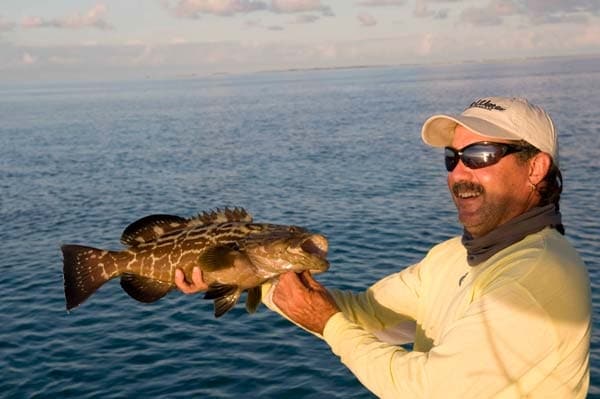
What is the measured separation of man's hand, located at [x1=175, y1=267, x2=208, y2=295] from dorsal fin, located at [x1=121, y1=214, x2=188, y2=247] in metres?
0.61

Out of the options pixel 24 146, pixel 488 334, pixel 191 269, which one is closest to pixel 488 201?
pixel 488 334

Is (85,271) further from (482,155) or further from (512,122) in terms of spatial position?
(512,122)

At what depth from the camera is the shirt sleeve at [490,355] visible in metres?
4.13

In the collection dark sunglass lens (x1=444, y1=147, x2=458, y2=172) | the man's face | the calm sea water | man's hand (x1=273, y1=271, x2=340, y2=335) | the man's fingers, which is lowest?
the calm sea water

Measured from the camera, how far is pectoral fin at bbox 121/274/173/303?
7695mm

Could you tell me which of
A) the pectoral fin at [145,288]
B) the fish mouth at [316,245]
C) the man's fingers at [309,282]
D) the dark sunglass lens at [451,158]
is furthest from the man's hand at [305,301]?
the pectoral fin at [145,288]

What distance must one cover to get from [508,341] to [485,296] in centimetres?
34

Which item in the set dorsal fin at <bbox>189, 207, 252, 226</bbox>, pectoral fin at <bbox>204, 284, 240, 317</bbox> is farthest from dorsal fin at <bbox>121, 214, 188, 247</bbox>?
pectoral fin at <bbox>204, 284, 240, 317</bbox>

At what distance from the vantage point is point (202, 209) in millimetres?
31781

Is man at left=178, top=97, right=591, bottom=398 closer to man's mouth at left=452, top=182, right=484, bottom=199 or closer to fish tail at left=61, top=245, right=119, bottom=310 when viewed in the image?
man's mouth at left=452, top=182, right=484, bottom=199

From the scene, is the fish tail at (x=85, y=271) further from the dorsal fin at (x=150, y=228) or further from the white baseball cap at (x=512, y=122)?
the white baseball cap at (x=512, y=122)

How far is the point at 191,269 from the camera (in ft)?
24.3

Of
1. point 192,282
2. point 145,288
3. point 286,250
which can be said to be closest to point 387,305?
point 286,250

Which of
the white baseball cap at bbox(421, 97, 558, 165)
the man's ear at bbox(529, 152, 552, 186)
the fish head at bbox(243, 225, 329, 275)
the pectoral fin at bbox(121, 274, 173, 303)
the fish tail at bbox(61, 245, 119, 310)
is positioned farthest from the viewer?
the fish tail at bbox(61, 245, 119, 310)
